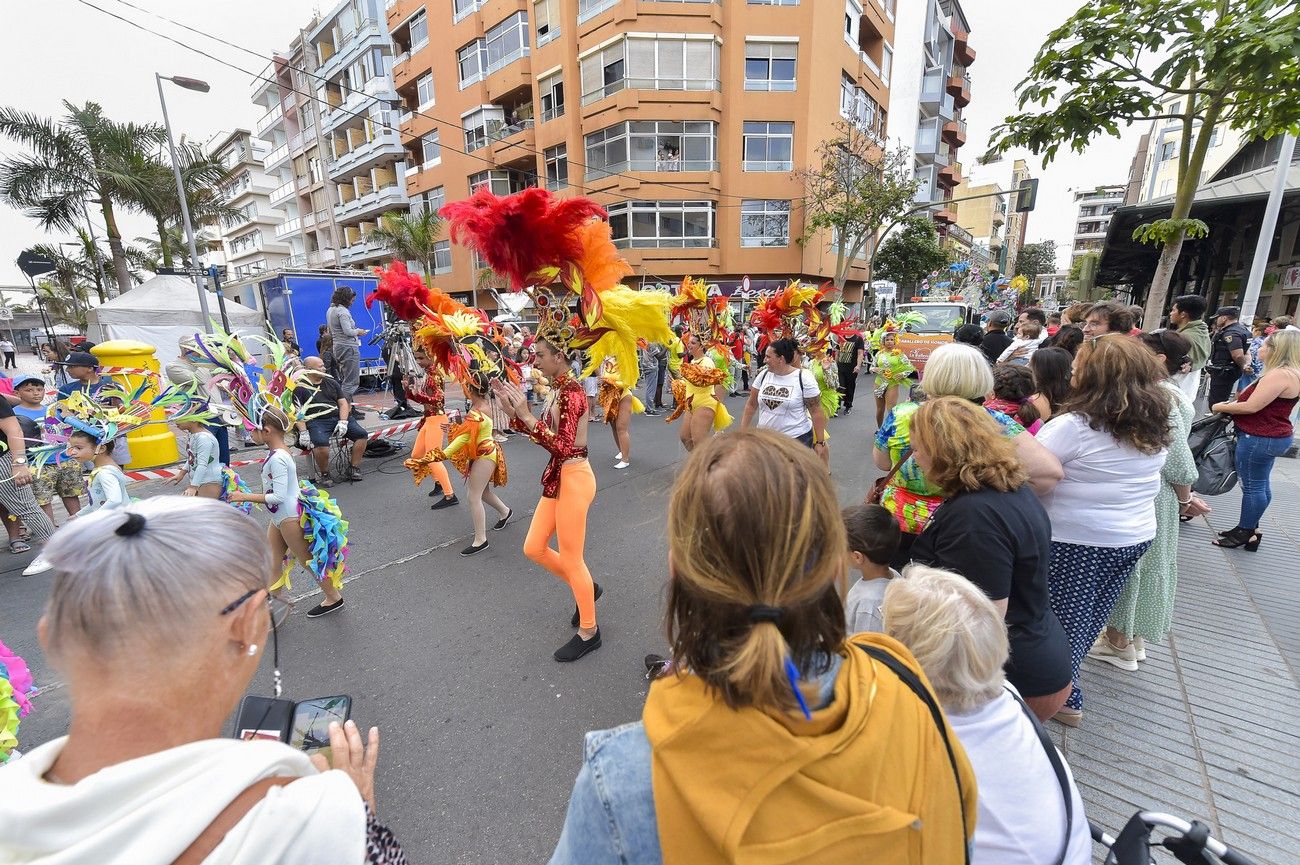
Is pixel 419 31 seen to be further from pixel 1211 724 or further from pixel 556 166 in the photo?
pixel 1211 724

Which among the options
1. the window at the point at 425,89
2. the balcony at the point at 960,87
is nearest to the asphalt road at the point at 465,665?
the window at the point at 425,89

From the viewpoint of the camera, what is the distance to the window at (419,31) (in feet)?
93.0

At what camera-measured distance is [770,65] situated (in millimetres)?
22422

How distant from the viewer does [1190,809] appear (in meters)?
2.17

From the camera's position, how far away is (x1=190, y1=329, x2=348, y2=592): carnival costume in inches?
139

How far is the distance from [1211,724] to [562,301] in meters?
4.14

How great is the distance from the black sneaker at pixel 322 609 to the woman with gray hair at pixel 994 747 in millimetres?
3922

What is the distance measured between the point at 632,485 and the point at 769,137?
21.4 m

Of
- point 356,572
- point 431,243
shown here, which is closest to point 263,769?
point 356,572

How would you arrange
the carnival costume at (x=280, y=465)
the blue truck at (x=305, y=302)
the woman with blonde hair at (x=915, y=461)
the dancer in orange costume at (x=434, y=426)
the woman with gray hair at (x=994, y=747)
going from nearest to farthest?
1. the woman with gray hair at (x=994, y=747)
2. the woman with blonde hair at (x=915, y=461)
3. the carnival costume at (x=280, y=465)
4. the dancer in orange costume at (x=434, y=426)
5. the blue truck at (x=305, y=302)

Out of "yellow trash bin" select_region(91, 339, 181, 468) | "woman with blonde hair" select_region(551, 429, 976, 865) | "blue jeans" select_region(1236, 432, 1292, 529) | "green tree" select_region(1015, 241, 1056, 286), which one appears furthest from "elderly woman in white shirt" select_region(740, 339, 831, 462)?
"green tree" select_region(1015, 241, 1056, 286)

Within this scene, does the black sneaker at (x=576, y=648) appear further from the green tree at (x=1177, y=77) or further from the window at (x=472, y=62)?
the window at (x=472, y=62)

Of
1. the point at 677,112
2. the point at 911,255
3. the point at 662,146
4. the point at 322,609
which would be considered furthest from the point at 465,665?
the point at 911,255

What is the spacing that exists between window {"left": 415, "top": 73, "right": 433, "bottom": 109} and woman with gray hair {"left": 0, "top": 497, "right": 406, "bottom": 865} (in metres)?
35.1
